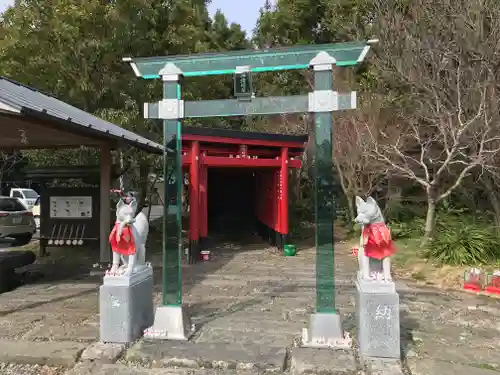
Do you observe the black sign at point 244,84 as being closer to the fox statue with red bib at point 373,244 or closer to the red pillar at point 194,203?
the fox statue with red bib at point 373,244

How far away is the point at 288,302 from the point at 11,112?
4.51 meters

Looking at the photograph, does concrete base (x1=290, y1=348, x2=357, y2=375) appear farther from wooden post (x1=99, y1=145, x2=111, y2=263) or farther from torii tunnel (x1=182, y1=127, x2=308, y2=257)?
torii tunnel (x1=182, y1=127, x2=308, y2=257)

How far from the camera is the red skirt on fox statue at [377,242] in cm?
464

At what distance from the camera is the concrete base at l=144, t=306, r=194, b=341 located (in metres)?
4.96

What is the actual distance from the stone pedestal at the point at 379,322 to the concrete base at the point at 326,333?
0.78 feet

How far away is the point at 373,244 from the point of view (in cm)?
466

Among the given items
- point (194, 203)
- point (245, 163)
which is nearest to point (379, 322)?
point (194, 203)

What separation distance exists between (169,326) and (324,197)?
2257mm

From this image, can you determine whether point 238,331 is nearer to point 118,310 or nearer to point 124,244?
point 118,310

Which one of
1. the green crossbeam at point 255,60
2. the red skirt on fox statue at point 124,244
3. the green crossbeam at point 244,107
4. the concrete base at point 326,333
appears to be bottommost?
the concrete base at point 326,333

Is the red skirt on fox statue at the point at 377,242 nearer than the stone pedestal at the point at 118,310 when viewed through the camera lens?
Yes

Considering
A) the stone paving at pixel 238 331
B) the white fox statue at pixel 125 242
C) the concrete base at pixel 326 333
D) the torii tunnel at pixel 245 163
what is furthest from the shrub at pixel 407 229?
the white fox statue at pixel 125 242

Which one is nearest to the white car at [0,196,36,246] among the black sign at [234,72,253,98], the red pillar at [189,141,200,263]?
the red pillar at [189,141,200,263]

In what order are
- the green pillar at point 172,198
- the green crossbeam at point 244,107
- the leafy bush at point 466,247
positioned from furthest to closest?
1. the leafy bush at point 466,247
2. the green pillar at point 172,198
3. the green crossbeam at point 244,107
